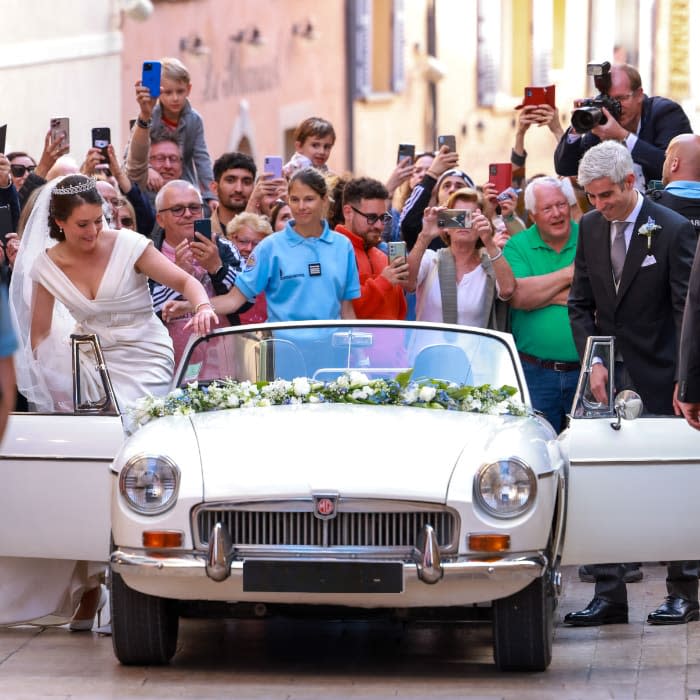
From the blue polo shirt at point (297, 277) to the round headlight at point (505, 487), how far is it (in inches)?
113

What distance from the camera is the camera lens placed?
426 inches

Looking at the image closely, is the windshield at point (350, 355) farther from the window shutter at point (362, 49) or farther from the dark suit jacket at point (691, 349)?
the window shutter at point (362, 49)

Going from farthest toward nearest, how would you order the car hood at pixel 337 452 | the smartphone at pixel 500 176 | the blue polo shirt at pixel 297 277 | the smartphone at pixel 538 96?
1. the smartphone at pixel 500 176
2. the smartphone at pixel 538 96
3. the blue polo shirt at pixel 297 277
4. the car hood at pixel 337 452

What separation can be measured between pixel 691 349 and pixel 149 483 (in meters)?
2.08

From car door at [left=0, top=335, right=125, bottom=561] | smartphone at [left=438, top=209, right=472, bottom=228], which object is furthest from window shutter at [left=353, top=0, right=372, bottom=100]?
car door at [left=0, top=335, right=125, bottom=561]

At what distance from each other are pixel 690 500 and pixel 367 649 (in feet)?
4.86

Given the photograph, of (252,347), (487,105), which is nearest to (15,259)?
(252,347)

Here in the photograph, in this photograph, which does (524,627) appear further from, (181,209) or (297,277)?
(181,209)

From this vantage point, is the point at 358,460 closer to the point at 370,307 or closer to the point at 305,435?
the point at 305,435

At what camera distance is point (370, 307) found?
10469 mm

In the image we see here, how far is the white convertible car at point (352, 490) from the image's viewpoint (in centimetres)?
711

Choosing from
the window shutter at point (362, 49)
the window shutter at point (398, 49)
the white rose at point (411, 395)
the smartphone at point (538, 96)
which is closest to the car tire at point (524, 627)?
the white rose at point (411, 395)

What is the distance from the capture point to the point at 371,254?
10.9 meters

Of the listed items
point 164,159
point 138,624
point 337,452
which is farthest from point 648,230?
point 164,159
